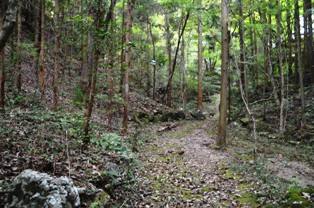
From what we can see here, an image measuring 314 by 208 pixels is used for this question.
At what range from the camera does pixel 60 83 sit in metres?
16.2

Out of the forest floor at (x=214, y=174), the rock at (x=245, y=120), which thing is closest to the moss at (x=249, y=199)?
the forest floor at (x=214, y=174)

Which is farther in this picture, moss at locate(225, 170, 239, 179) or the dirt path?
moss at locate(225, 170, 239, 179)

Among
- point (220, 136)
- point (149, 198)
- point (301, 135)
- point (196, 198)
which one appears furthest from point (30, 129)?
point (301, 135)

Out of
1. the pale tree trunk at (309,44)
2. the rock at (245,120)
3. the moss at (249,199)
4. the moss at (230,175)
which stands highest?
the pale tree trunk at (309,44)

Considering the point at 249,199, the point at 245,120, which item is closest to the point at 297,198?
the point at 249,199

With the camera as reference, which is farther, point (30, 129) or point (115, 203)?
point (30, 129)

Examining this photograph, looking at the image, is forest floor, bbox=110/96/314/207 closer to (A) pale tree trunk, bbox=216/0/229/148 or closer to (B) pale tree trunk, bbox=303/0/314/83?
(A) pale tree trunk, bbox=216/0/229/148

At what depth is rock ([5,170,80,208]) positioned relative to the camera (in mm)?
3812

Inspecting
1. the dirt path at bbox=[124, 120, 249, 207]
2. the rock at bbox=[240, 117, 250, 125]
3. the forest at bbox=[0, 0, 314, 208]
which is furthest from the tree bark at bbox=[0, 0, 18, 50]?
the rock at bbox=[240, 117, 250, 125]

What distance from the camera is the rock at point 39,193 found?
3.81 meters

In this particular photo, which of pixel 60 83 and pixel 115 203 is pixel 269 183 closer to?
pixel 115 203

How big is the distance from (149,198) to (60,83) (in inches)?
480

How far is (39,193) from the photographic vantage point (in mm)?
3902

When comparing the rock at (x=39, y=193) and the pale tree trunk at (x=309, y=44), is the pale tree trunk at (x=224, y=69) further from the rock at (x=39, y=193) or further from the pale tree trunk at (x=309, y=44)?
the pale tree trunk at (x=309, y=44)
